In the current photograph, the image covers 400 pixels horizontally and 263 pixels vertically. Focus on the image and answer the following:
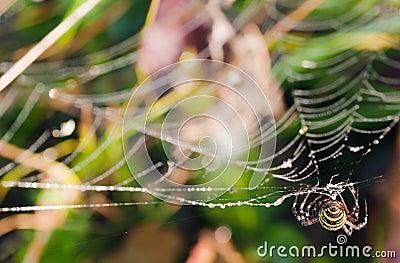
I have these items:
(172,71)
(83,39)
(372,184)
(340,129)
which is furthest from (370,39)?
(83,39)

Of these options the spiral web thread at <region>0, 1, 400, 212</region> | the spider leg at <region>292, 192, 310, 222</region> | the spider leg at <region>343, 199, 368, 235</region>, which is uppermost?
the spiral web thread at <region>0, 1, 400, 212</region>

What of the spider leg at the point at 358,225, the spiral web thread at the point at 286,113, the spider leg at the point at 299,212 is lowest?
the spider leg at the point at 358,225

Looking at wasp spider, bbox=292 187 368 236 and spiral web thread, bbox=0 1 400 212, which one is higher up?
spiral web thread, bbox=0 1 400 212

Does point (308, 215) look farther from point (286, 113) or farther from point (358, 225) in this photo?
point (286, 113)

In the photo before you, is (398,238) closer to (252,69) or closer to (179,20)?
(252,69)

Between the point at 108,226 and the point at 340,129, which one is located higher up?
the point at 340,129

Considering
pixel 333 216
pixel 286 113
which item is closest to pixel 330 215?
pixel 333 216
